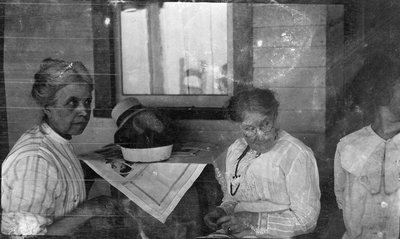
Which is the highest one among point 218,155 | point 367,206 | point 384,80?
point 384,80

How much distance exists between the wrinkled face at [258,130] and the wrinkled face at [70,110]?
481 millimetres

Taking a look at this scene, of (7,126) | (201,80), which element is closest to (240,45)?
(201,80)

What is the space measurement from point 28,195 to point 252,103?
75 cm

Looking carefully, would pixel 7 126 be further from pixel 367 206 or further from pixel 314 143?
pixel 367 206

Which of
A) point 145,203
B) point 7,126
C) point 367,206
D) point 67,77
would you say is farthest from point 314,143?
point 7,126

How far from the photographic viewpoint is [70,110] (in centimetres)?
165

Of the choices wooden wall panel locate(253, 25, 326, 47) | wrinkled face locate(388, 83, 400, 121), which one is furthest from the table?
wrinkled face locate(388, 83, 400, 121)

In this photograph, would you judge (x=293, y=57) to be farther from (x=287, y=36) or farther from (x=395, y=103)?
(x=395, y=103)

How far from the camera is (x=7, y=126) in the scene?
5.58ft

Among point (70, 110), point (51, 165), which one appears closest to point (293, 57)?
point (70, 110)

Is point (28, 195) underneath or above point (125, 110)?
underneath

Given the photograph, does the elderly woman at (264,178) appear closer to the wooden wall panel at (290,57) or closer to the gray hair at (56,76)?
the wooden wall panel at (290,57)

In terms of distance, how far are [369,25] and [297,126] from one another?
37cm

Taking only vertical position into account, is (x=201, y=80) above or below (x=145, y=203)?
above
